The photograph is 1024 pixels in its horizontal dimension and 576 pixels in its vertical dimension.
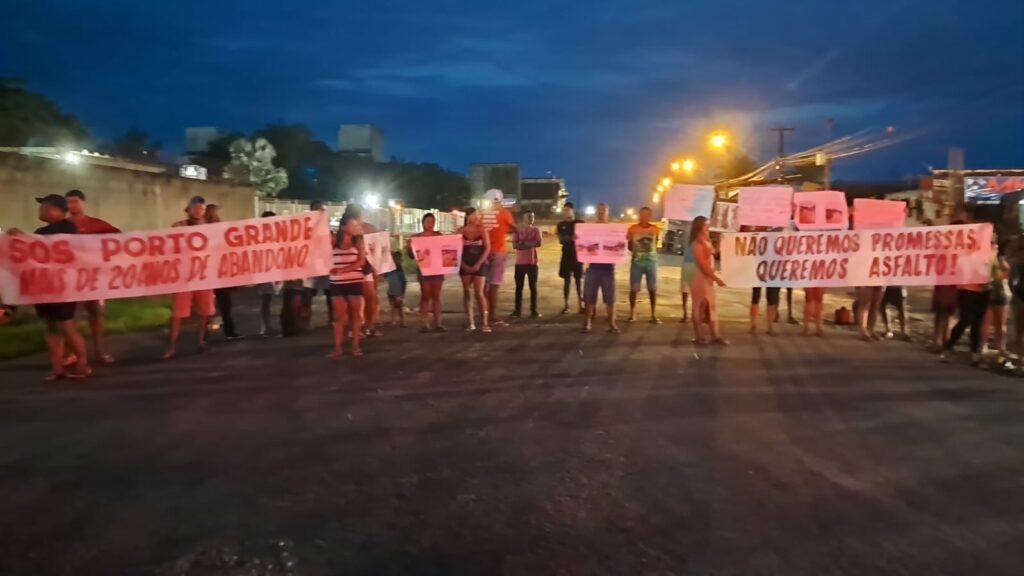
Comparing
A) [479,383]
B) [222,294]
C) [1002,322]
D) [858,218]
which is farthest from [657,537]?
[858,218]

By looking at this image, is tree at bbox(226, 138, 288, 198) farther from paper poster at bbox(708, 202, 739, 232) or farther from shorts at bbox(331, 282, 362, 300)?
shorts at bbox(331, 282, 362, 300)

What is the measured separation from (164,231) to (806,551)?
28.2 feet

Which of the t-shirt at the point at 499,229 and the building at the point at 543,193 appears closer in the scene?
the t-shirt at the point at 499,229

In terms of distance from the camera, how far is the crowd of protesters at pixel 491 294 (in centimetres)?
1006

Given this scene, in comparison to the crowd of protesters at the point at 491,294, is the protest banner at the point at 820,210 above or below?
above

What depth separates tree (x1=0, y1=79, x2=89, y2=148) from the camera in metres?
32.8

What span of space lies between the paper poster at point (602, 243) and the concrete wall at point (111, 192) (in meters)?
10.2

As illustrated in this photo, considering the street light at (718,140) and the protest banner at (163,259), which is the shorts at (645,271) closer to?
the protest banner at (163,259)

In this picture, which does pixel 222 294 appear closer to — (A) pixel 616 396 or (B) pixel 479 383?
(B) pixel 479 383

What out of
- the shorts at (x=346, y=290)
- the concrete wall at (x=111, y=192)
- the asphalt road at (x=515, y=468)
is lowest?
the asphalt road at (x=515, y=468)

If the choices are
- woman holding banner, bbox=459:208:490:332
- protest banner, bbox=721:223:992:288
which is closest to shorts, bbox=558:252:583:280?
woman holding banner, bbox=459:208:490:332

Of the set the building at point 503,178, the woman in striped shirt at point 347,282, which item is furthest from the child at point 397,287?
the building at point 503,178

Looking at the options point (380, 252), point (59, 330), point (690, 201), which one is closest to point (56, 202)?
point (59, 330)

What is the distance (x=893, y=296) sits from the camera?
13.0 m
